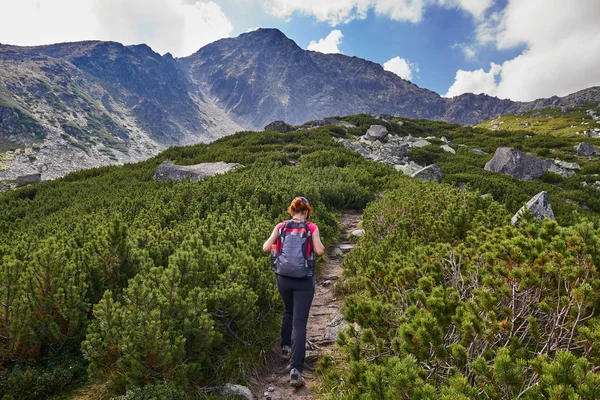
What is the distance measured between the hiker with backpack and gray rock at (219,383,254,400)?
61 centimetres

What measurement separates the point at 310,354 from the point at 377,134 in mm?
30008

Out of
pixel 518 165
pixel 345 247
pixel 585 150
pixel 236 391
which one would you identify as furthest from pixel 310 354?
pixel 585 150

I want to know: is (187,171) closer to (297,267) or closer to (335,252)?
(335,252)

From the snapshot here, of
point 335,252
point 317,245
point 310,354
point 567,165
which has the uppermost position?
point 567,165

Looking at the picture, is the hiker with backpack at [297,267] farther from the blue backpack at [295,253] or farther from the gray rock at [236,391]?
the gray rock at [236,391]

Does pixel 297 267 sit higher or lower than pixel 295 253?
lower

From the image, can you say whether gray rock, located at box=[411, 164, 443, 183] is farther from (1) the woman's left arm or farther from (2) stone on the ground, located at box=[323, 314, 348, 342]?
(1) the woman's left arm

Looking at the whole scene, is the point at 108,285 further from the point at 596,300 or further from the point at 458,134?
the point at 458,134

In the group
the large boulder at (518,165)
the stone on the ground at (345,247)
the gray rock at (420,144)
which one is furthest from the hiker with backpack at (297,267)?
the gray rock at (420,144)

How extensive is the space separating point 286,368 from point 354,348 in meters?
1.81

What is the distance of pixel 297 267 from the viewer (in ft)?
14.7

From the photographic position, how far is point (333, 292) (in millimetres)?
7430

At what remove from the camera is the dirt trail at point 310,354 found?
447 cm

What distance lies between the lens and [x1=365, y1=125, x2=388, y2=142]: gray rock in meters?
32.7
